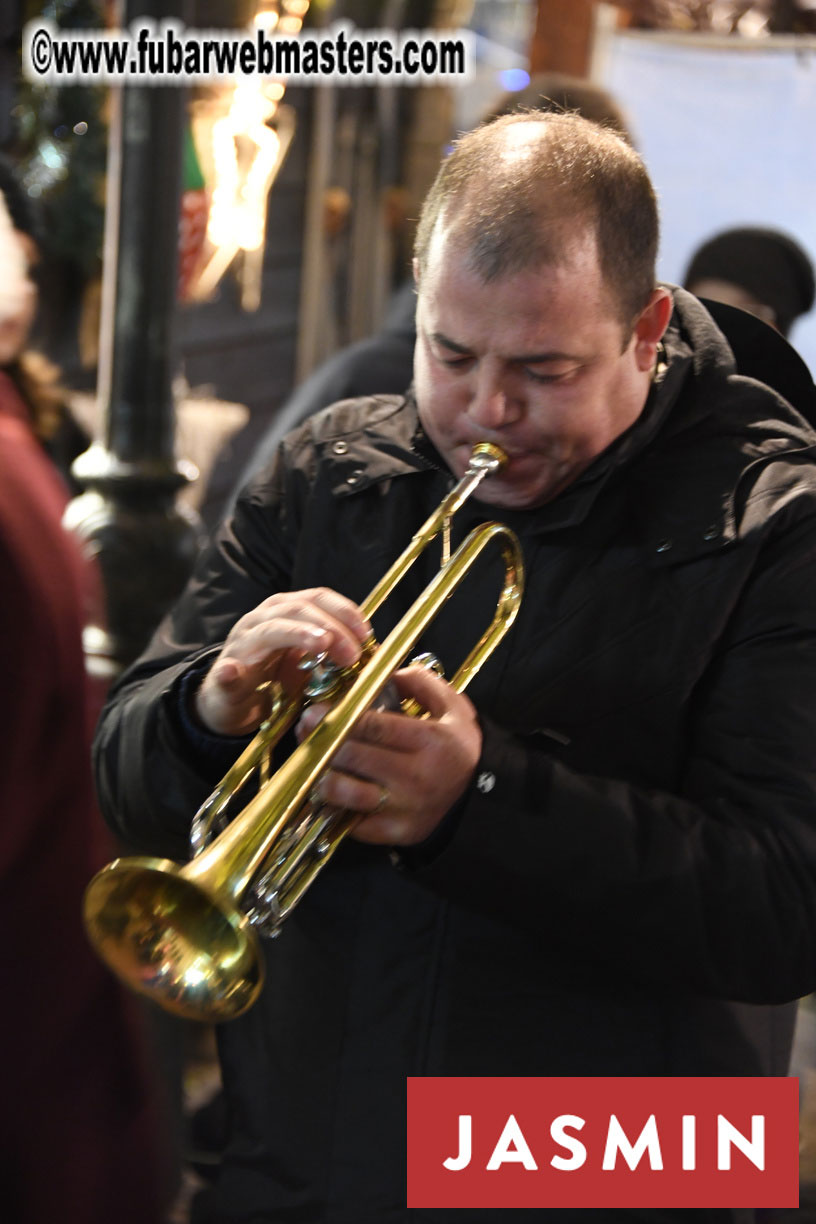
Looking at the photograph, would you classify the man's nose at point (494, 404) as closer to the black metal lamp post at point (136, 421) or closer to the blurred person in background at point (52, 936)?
the blurred person in background at point (52, 936)

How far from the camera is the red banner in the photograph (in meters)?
1.71

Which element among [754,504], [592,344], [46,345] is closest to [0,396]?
[592,344]

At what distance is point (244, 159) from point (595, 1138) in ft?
17.2

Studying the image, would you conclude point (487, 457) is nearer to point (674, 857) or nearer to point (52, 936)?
point (674, 857)

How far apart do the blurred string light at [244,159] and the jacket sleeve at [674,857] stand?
15.8 ft

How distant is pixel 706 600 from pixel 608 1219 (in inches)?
30.4

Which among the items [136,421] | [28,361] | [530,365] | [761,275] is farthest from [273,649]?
[761,275]

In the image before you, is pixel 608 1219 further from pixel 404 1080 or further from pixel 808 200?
pixel 808 200

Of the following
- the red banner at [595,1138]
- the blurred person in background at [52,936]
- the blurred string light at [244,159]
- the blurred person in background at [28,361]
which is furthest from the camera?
the blurred string light at [244,159]

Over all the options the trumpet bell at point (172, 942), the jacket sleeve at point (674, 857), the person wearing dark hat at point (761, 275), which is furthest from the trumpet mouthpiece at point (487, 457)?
the person wearing dark hat at point (761, 275)

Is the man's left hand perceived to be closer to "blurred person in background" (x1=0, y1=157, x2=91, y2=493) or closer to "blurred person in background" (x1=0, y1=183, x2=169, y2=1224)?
"blurred person in background" (x1=0, y1=183, x2=169, y2=1224)

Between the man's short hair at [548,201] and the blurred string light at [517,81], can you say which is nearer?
the man's short hair at [548,201]

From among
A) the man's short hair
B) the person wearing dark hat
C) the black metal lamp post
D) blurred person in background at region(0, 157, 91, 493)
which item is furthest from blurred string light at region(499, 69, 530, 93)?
the man's short hair

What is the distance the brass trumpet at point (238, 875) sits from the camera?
1395mm
